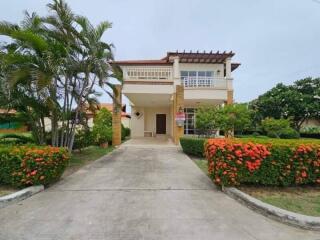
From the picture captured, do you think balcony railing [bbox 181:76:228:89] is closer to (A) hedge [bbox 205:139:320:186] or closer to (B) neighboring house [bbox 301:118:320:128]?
(A) hedge [bbox 205:139:320:186]

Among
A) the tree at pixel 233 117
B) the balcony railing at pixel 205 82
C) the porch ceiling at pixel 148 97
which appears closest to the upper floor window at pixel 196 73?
the balcony railing at pixel 205 82

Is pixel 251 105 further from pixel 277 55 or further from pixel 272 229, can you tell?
pixel 272 229

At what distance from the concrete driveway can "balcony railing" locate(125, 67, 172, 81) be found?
11255 mm

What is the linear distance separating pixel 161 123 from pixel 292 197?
839 inches

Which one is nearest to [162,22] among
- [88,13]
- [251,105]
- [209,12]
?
[209,12]

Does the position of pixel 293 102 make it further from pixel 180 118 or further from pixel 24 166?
pixel 24 166

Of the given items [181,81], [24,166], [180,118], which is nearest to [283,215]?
[24,166]

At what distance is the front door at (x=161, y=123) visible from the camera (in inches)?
1037

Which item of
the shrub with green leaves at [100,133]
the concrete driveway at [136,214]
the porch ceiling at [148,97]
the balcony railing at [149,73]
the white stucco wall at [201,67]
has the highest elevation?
the white stucco wall at [201,67]

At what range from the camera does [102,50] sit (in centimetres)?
970

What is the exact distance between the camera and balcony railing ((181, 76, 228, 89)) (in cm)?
1788

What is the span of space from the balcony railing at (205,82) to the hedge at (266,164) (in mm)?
12355

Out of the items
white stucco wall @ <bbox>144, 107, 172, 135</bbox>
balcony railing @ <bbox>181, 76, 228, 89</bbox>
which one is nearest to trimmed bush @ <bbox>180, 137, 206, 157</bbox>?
balcony railing @ <bbox>181, 76, 228, 89</bbox>

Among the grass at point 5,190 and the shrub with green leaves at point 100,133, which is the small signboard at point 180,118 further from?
the grass at point 5,190
